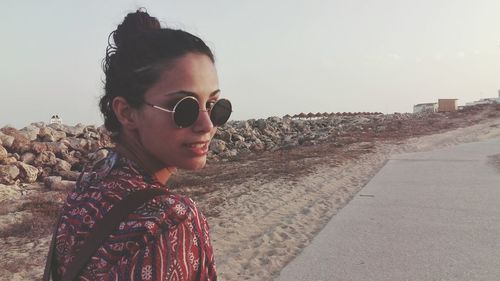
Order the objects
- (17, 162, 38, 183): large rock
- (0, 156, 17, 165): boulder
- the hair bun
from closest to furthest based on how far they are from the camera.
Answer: the hair bun → (17, 162, 38, 183): large rock → (0, 156, 17, 165): boulder

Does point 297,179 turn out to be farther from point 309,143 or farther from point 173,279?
point 309,143

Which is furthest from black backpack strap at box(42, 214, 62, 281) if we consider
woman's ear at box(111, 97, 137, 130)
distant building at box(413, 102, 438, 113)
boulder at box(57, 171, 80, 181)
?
distant building at box(413, 102, 438, 113)

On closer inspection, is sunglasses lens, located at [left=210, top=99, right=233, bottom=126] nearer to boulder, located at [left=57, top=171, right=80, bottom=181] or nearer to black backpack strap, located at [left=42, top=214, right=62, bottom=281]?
black backpack strap, located at [left=42, top=214, right=62, bottom=281]

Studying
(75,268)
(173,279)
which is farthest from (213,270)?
(75,268)

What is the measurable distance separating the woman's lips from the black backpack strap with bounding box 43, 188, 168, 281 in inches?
9.1

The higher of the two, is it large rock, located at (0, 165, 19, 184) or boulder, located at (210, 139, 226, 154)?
large rock, located at (0, 165, 19, 184)

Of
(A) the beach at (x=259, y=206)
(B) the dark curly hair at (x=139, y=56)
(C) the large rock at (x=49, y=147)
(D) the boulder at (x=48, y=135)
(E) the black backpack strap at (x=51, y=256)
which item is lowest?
(A) the beach at (x=259, y=206)

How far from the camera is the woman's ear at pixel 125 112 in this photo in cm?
129

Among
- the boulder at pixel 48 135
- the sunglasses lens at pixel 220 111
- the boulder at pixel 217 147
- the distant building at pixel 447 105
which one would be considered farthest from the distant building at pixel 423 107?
the sunglasses lens at pixel 220 111

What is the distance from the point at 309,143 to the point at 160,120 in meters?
24.2

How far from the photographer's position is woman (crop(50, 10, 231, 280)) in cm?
104

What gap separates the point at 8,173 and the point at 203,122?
40.2ft

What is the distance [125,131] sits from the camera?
4.34ft

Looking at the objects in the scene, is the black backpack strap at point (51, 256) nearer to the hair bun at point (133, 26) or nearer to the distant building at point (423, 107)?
the hair bun at point (133, 26)
